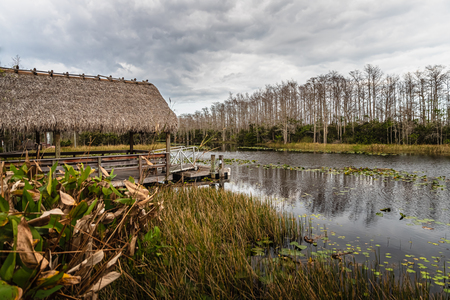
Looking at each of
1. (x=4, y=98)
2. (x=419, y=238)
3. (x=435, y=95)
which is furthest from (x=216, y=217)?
(x=435, y=95)

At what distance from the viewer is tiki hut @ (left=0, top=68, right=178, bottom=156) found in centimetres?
828

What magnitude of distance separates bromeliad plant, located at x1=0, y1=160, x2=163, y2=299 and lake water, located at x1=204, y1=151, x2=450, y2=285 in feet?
10.6

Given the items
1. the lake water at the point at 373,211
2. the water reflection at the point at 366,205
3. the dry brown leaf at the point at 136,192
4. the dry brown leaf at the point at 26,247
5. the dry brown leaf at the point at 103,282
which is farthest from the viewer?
the water reflection at the point at 366,205

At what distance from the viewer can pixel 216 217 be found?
4551 millimetres

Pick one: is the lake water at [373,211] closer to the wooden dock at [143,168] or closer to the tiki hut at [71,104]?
the wooden dock at [143,168]

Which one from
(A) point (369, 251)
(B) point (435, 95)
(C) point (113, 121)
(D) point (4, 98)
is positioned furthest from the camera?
(B) point (435, 95)

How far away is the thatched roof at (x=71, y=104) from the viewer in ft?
27.2

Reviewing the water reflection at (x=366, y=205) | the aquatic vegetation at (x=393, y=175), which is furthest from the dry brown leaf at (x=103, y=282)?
the aquatic vegetation at (x=393, y=175)

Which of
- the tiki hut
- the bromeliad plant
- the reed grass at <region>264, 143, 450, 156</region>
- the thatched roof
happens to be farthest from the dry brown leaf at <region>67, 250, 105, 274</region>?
the reed grass at <region>264, 143, 450, 156</region>

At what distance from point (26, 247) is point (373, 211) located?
7864 mm

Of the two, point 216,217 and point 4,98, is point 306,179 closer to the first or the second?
point 216,217

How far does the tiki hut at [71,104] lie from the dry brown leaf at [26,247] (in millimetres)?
6757

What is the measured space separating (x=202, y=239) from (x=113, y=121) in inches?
302

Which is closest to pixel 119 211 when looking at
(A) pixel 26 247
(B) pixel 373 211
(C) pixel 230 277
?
(A) pixel 26 247
